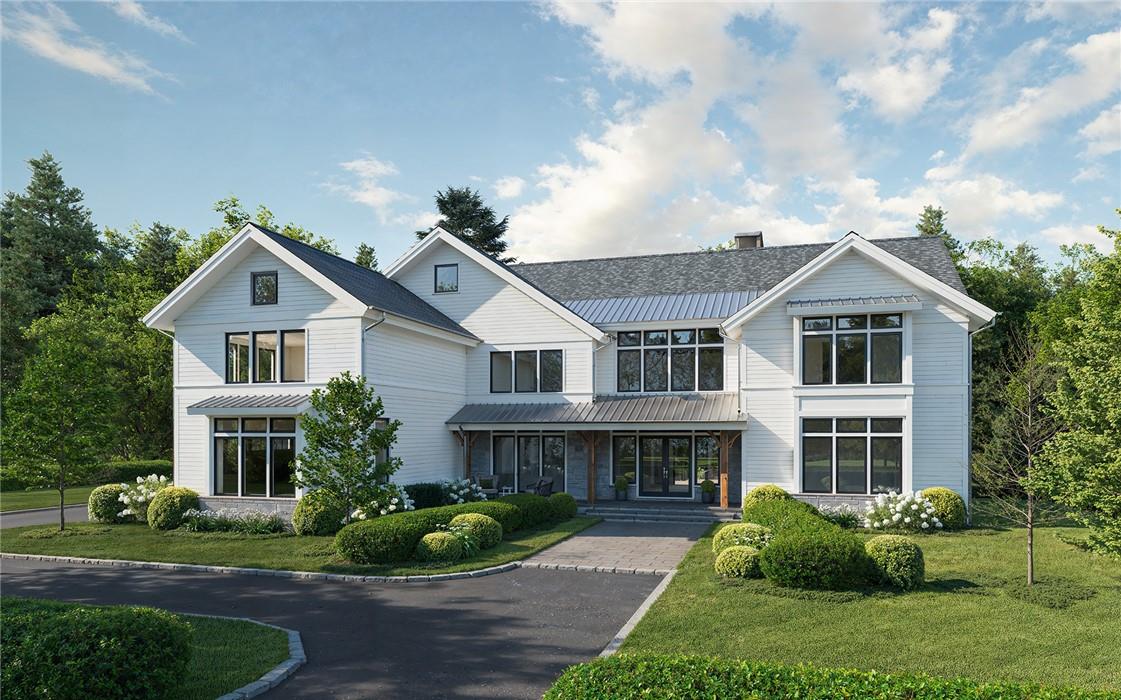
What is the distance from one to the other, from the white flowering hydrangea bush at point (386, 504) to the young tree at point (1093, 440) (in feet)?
44.6

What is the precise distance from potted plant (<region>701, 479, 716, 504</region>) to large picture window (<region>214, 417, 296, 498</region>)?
12.8 metres

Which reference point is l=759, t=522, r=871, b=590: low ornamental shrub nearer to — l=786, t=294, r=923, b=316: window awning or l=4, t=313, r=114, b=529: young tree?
l=786, t=294, r=923, b=316: window awning

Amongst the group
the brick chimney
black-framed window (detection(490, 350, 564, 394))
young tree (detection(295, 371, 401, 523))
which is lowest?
young tree (detection(295, 371, 401, 523))

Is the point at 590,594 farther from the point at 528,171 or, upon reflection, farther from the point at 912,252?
the point at 912,252

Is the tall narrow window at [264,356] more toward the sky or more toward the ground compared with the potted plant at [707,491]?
more toward the sky

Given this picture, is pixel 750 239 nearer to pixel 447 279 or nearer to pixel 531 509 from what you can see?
pixel 447 279

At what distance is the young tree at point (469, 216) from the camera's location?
50188 mm

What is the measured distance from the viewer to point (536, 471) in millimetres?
26484

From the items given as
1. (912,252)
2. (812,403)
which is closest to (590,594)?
(812,403)

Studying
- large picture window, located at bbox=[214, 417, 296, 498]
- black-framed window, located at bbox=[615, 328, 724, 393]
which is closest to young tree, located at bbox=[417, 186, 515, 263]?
black-framed window, located at bbox=[615, 328, 724, 393]

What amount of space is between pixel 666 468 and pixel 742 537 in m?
10.2

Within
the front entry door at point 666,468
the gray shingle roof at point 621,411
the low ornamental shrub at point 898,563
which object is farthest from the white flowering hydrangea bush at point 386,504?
the low ornamental shrub at point 898,563

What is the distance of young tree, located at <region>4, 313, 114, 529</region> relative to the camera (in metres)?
20.0

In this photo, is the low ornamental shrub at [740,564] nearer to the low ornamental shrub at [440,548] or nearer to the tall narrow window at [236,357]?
the low ornamental shrub at [440,548]
